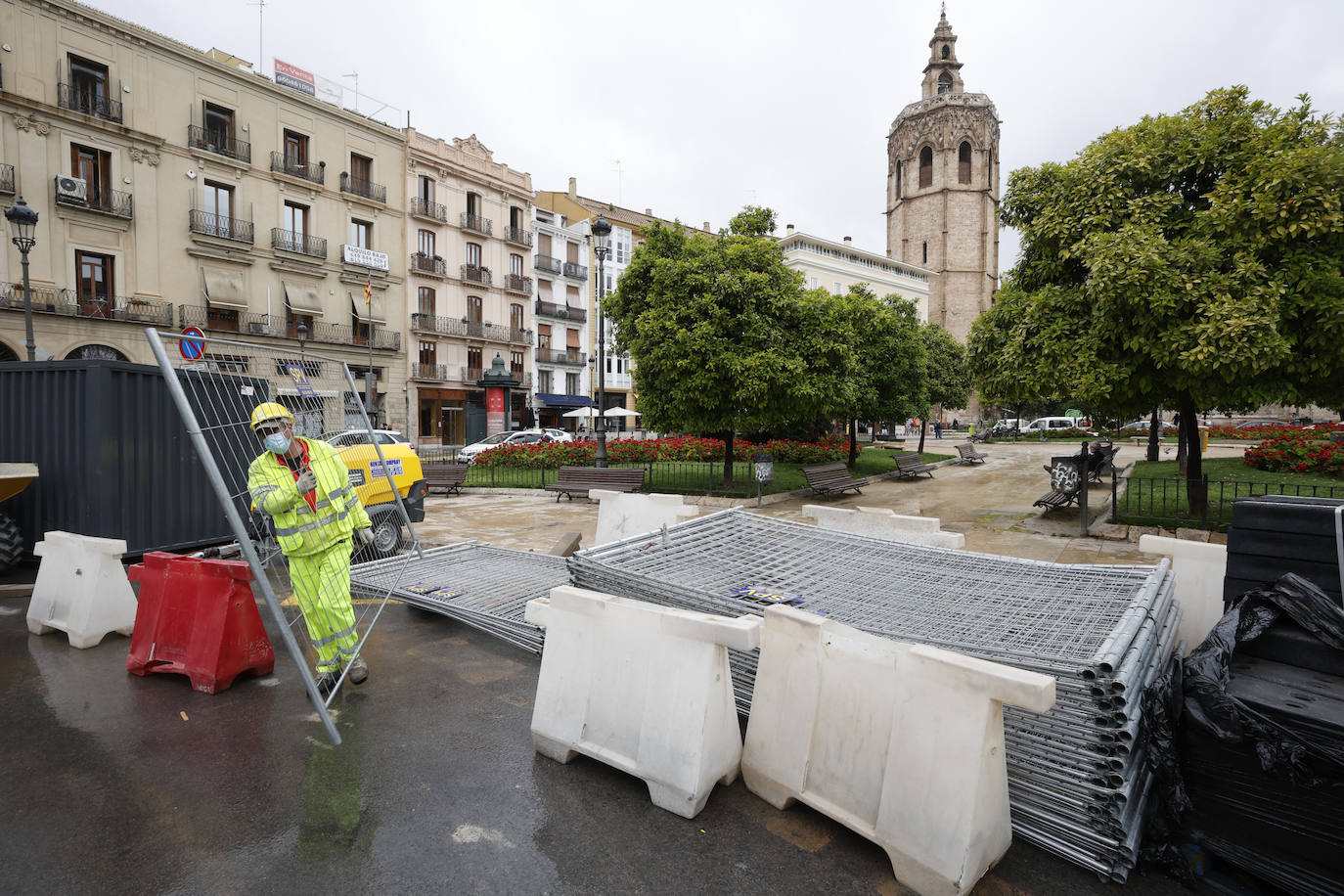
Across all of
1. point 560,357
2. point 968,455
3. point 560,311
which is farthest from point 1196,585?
point 560,311

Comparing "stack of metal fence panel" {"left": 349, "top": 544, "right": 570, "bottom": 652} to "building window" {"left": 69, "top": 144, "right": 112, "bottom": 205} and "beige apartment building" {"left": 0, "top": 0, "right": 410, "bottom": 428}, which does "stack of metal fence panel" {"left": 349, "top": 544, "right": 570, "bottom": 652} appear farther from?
"building window" {"left": 69, "top": 144, "right": 112, "bottom": 205}

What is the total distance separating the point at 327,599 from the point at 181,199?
3094 centimetres

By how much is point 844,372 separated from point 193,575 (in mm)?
13931

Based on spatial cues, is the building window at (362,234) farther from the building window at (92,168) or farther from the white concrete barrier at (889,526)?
the white concrete barrier at (889,526)

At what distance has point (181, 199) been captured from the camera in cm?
2664

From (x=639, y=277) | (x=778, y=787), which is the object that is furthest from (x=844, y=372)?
(x=778, y=787)

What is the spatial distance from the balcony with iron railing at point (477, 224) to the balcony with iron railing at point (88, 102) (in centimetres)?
1572

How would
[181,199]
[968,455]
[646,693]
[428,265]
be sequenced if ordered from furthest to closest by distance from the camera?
1. [428,265]
2. [181,199]
3. [968,455]
4. [646,693]

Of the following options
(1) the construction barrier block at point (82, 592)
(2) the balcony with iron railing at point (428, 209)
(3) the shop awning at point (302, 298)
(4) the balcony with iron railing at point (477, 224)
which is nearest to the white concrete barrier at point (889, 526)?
(1) the construction barrier block at point (82, 592)

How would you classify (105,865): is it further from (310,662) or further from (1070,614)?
(1070,614)

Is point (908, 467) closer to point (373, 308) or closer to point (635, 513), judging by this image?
point (635, 513)

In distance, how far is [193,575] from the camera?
457cm

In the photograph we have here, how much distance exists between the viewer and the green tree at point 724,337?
13.2 m

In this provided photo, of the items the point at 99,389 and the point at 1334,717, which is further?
the point at 99,389
